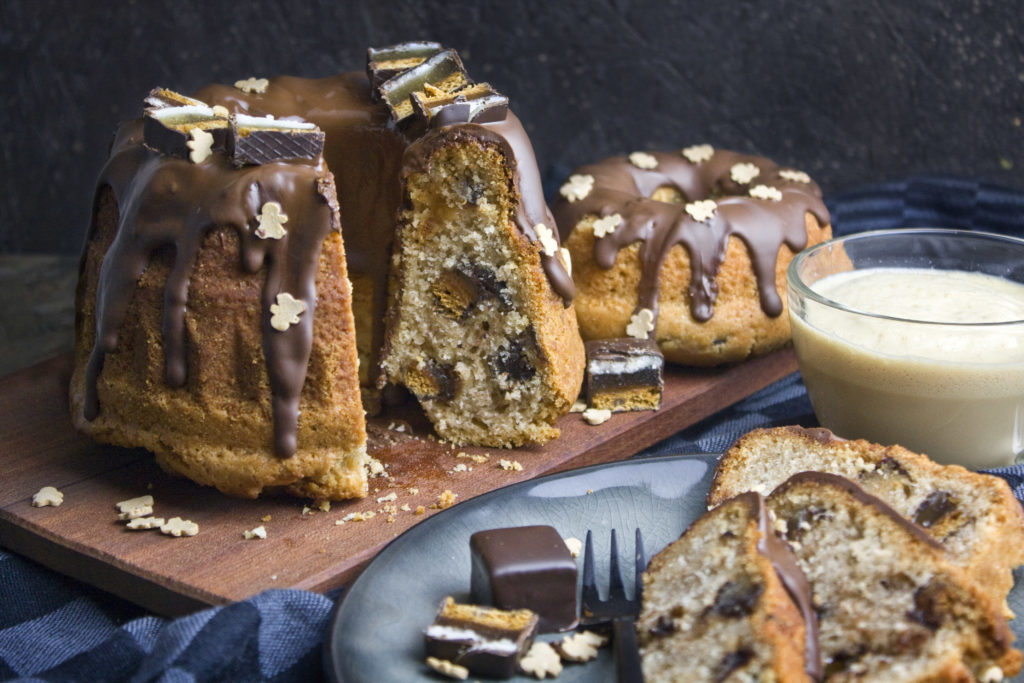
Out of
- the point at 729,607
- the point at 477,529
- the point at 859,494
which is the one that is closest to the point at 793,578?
the point at 729,607

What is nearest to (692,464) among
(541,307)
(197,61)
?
(541,307)

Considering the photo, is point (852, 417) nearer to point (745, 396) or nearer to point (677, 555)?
point (745, 396)

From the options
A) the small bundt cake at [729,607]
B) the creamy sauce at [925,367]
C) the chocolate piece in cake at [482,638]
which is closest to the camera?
the small bundt cake at [729,607]

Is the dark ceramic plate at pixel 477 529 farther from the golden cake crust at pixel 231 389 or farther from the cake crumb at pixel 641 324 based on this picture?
the cake crumb at pixel 641 324

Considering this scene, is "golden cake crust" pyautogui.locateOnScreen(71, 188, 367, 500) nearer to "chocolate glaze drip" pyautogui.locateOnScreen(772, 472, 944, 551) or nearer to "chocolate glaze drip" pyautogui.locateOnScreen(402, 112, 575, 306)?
"chocolate glaze drip" pyautogui.locateOnScreen(402, 112, 575, 306)

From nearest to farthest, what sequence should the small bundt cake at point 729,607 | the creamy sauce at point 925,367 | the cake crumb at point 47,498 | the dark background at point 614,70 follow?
the small bundt cake at point 729,607 < the cake crumb at point 47,498 < the creamy sauce at point 925,367 < the dark background at point 614,70

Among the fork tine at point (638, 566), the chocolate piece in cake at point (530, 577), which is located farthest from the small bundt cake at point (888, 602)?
the chocolate piece in cake at point (530, 577)

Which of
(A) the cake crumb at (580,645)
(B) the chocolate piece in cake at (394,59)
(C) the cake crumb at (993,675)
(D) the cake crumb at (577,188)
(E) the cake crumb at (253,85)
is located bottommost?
(A) the cake crumb at (580,645)
